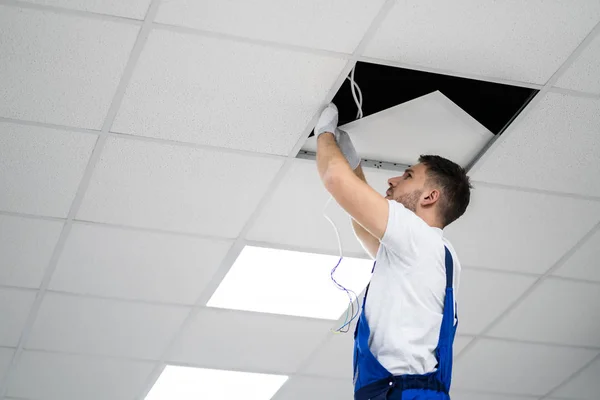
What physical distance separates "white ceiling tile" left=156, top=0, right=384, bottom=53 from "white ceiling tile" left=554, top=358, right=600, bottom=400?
2.69m

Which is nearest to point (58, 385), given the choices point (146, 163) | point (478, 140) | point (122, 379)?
point (122, 379)

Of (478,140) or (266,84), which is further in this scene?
(478,140)

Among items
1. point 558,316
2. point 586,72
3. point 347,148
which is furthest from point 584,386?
point 347,148

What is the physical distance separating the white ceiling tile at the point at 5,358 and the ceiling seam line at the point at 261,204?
69 cm

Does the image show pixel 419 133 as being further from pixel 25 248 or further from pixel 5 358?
pixel 5 358

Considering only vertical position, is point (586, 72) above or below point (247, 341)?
above

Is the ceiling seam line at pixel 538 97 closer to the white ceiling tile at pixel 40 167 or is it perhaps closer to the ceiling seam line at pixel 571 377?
the white ceiling tile at pixel 40 167

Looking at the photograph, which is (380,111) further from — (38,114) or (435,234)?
(38,114)

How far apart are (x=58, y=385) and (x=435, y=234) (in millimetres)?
2693

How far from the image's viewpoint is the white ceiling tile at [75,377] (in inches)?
176

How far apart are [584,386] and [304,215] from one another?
215 cm


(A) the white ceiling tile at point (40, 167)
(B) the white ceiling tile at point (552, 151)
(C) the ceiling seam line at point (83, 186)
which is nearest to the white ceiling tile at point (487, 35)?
(B) the white ceiling tile at point (552, 151)

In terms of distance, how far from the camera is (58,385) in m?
4.64

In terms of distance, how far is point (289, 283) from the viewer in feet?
13.4
